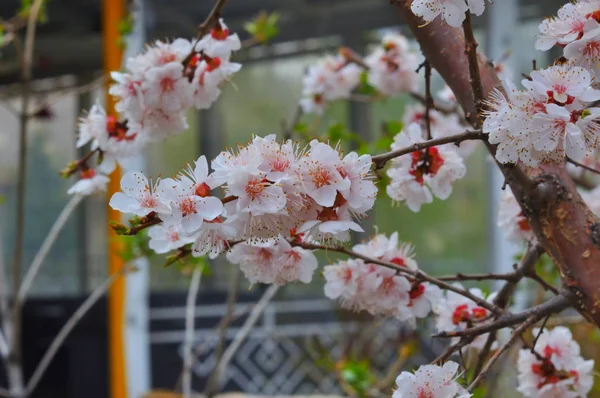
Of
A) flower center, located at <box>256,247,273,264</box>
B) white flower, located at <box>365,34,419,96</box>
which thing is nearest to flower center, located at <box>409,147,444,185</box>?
flower center, located at <box>256,247,273,264</box>

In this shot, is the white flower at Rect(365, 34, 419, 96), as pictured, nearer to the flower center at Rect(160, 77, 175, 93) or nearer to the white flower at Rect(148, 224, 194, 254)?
the flower center at Rect(160, 77, 175, 93)

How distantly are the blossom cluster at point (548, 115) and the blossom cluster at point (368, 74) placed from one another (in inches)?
38.4

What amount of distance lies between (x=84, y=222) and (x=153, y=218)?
3.57 m

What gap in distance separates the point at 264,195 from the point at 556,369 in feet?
1.88

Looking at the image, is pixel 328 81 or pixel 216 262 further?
pixel 216 262

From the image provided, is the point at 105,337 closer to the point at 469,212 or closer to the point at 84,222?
the point at 84,222

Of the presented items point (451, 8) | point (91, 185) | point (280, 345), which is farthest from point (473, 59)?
point (280, 345)

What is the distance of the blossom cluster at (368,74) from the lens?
1.57 m

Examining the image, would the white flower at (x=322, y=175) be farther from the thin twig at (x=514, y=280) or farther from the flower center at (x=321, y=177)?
the thin twig at (x=514, y=280)

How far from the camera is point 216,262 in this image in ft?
13.3

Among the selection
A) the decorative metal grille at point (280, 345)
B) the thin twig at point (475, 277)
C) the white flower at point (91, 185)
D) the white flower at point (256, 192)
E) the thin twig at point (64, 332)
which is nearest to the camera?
the white flower at point (256, 192)

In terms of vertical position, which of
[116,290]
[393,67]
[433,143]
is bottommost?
[433,143]

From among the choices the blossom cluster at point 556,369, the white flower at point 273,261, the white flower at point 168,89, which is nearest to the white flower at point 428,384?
the white flower at point 273,261

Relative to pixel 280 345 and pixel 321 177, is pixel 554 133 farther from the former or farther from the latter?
pixel 280 345
